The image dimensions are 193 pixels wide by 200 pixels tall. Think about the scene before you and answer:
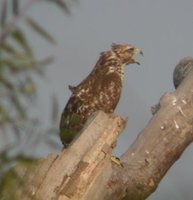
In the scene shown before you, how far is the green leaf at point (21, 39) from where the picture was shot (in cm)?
384

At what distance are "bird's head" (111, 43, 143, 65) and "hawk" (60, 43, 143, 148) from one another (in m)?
0.01

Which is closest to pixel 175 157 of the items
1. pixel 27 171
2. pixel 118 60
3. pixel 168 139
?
pixel 168 139

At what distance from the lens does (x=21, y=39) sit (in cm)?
390

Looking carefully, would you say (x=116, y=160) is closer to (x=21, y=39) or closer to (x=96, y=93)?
(x=96, y=93)

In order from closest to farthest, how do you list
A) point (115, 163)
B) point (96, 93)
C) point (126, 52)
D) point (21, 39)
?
point (21, 39)
point (115, 163)
point (96, 93)
point (126, 52)

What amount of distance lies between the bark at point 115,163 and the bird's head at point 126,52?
1.12m

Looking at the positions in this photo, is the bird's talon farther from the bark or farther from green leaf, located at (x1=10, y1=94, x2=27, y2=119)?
green leaf, located at (x1=10, y1=94, x2=27, y2=119)

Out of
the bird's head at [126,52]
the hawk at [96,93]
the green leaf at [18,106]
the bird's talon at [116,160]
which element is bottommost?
the green leaf at [18,106]

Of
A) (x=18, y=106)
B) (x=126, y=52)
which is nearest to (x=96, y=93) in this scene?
(x=126, y=52)

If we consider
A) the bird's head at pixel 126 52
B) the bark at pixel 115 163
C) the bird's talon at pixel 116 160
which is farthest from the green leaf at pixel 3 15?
the bird's head at pixel 126 52

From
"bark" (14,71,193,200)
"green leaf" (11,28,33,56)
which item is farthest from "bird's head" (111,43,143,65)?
"green leaf" (11,28,33,56)

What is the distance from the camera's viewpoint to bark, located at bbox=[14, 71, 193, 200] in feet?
23.5

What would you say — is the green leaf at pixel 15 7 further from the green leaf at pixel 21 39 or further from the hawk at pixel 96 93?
the hawk at pixel 96 93

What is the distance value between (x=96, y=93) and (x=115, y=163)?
5.49ft
